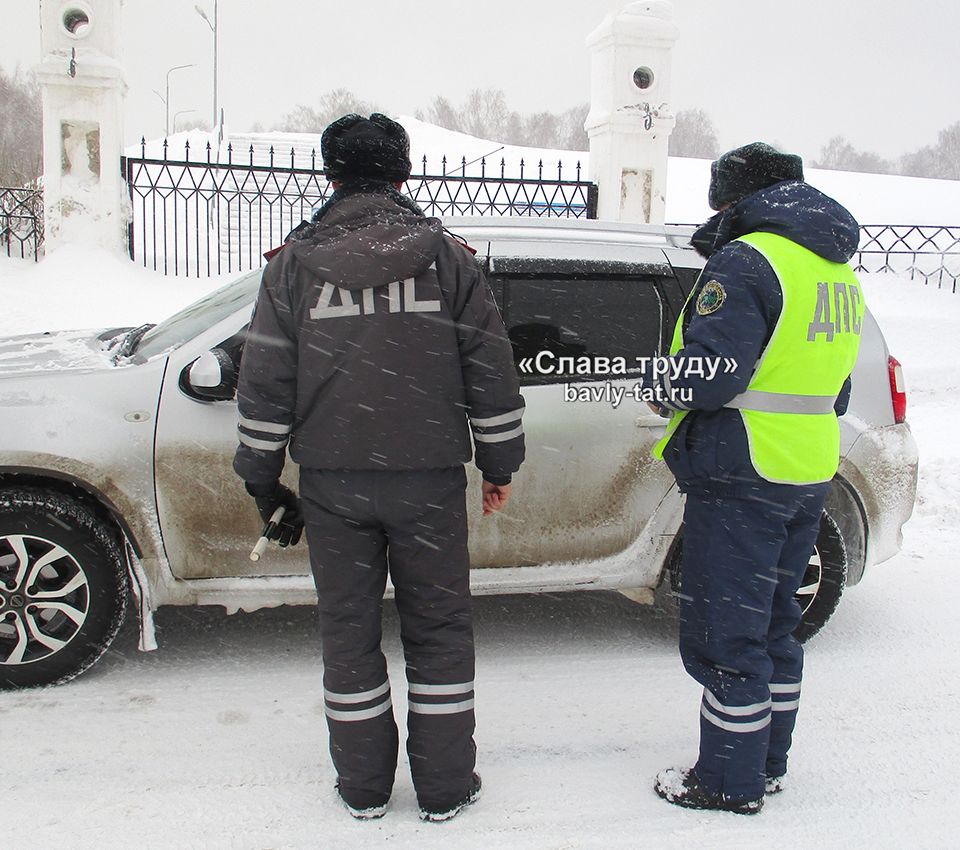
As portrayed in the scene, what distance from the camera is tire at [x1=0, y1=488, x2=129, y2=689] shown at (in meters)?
3.24

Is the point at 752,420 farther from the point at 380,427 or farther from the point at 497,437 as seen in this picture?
the point at 380,427

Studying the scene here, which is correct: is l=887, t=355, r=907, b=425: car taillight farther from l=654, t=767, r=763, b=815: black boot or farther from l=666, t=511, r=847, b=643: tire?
l=654, t=767, r=763, b=815: black boot

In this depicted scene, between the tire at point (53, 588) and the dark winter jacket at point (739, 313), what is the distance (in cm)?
219

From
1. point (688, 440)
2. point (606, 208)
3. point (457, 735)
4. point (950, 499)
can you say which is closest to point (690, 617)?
point (688, 440)

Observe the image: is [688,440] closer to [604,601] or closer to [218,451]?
[218,451]

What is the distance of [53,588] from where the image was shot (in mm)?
3307

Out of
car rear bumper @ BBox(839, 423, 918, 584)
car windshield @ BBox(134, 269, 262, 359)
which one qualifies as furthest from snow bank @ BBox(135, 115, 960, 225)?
car windshield @ BBox(134, 269, 262, 359)

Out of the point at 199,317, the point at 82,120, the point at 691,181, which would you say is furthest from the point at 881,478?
the point at 691,181

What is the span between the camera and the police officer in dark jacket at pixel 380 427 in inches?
93.8

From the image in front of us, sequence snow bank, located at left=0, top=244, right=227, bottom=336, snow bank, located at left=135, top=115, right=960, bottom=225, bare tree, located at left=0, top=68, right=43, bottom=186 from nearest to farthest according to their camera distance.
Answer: snow bank, located at left=0, top=244, right=227, bottom=336 < snow bank, located at left=135, top=115, right=960, bottom=225 < bare tree, located at left=0, top=68, right=43, bottom=186

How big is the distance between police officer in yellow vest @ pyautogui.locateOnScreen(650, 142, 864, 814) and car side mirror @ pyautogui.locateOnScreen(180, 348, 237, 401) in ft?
5.04

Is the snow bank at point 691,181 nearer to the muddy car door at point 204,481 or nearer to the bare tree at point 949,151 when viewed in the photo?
the muddy car door at point 204,481

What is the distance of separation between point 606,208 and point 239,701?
9.57 metres

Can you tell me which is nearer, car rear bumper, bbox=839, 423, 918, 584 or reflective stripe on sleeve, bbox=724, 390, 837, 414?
reflective stripe on sleeve, bbox=724, 390, 837, 414
